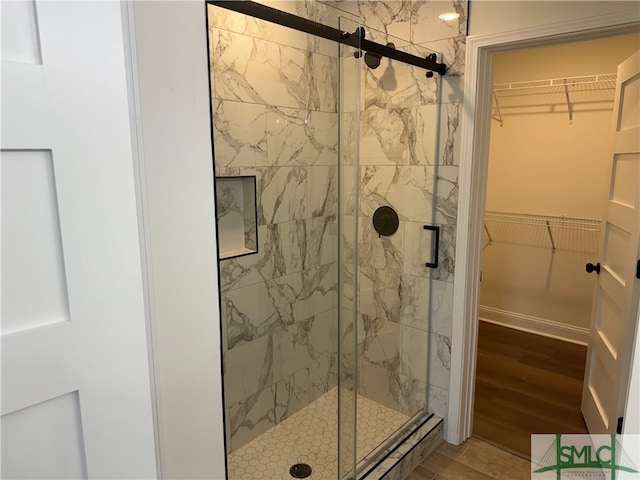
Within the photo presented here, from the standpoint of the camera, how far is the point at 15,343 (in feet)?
1.73

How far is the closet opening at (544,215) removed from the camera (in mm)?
3186

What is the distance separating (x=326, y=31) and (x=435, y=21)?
2.06ft

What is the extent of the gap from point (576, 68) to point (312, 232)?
101 inches

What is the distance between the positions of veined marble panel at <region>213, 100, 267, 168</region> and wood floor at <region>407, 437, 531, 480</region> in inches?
71.4

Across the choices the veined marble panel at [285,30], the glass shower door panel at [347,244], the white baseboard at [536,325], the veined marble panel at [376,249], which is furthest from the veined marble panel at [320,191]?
the white baseboard at [536,325]

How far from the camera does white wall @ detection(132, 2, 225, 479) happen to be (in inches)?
25.1

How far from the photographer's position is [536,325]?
3.84m

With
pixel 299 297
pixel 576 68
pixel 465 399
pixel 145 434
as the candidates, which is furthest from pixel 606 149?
pixel 145 434

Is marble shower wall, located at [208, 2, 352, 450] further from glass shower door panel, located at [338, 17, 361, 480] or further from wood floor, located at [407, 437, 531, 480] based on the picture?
wood floor, located at [407, 437, 531, 480]

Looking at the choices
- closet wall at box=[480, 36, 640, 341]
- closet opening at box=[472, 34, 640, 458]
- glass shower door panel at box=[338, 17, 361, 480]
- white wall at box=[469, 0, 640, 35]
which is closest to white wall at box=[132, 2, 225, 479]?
glass shower door panel at box=[338, 17, 361, 480]

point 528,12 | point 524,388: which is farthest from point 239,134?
point 524,388

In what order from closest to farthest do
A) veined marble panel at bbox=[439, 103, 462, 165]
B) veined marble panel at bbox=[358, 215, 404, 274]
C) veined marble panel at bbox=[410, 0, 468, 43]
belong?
veined marble panel at bbox=[410, 0, 468, 43]
veined marble panel at bbox=[439, 103, 462, 165]
veined marble panel at bbox=[358, 215, 404, 274]

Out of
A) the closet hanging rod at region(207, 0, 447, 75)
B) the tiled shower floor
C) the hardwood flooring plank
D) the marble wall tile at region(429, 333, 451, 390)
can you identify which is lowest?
the hardwood flooring plank

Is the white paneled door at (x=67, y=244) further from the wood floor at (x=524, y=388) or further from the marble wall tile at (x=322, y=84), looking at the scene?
the wood floor at (x=524, y=388)
